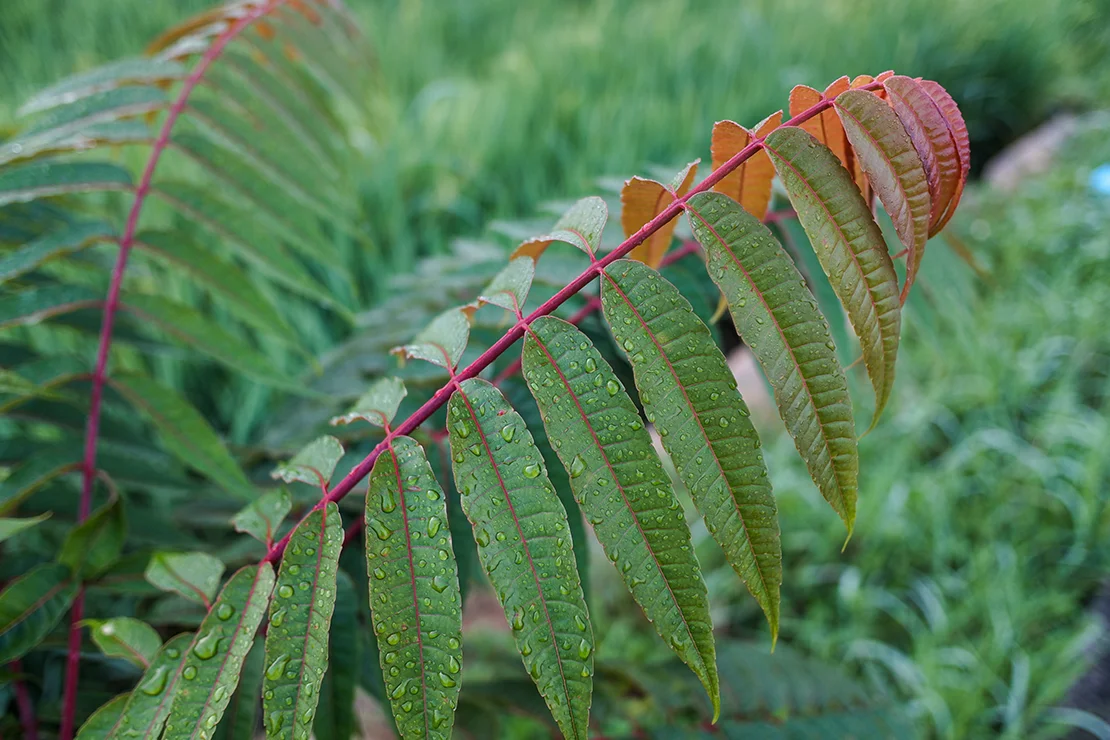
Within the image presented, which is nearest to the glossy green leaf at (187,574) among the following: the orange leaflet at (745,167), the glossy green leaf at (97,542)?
the glossy green leaf at (97,542)

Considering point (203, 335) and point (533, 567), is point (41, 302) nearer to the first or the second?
point (203, 335)

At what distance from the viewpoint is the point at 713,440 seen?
1.57 feet

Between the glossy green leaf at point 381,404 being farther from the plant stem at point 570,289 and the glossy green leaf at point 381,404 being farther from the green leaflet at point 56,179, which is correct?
the green leaflet at point 56,179

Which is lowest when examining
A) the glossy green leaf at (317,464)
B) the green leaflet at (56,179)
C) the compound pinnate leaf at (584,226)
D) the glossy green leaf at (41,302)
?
the glossy green leaf at (317,464)

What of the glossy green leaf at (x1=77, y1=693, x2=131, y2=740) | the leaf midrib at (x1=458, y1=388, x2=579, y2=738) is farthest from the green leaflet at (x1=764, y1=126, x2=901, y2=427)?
the glossy green leaf at (x1=77, y1=693, x2=131, y2=740)

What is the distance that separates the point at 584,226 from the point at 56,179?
0.60 metres

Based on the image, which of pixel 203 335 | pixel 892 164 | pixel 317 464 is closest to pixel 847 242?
pixel 892 164

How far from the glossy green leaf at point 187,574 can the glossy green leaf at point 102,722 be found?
0.08m

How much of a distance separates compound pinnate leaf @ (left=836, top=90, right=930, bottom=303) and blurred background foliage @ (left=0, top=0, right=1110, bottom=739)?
476 millimetres

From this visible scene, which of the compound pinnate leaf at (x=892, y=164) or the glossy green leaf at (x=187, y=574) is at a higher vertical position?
the compound pinnate leaf at (x=892, y=164)

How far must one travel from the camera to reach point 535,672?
0.46 m

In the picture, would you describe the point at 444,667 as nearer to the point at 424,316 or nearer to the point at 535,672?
the point at 535,672

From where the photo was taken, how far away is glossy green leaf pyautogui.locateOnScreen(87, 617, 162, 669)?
0.57 metres

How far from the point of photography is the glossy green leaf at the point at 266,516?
1.90 ft
